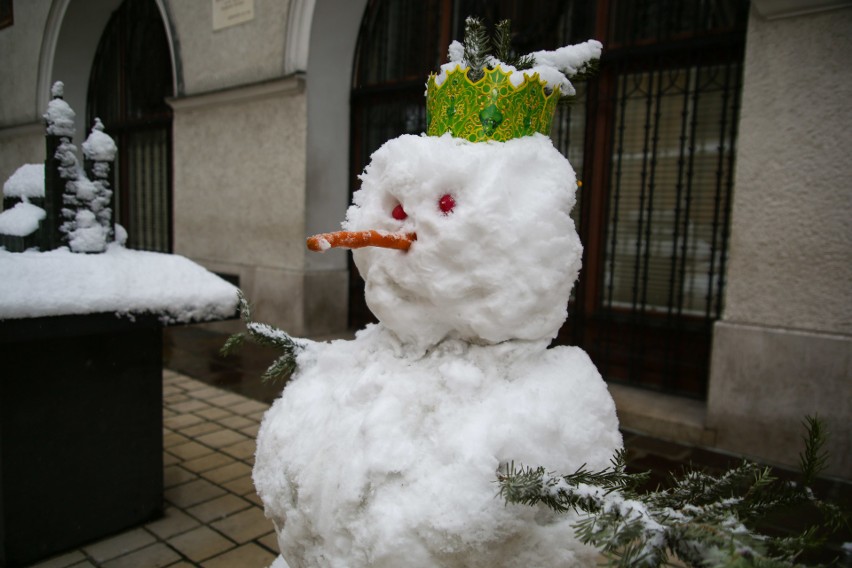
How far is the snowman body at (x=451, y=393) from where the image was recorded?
3.87ft

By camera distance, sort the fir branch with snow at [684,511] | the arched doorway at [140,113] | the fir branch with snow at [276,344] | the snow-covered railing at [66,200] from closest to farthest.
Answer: the fir branch with snow at [684,511]
the fir branch with snow at [276,344]
the snow-covered railing at [66,200]
the arched doorway at [140,113]

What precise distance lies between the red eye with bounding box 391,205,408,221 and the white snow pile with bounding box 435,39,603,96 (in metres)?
0.34

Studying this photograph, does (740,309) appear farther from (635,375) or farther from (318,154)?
(318,154)

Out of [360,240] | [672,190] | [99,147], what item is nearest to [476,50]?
[360,240]

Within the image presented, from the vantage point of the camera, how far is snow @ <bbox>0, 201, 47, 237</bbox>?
255 cm

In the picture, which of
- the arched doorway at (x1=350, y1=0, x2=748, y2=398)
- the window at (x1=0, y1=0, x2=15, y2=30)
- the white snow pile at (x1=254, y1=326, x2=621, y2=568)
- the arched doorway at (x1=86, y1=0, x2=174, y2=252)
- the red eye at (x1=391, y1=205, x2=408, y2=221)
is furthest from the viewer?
the window at (x1=0, y1=0, x2=15, y2=30)

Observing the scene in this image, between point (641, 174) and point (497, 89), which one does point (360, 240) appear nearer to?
point (497, 89)

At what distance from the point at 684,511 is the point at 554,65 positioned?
107cm

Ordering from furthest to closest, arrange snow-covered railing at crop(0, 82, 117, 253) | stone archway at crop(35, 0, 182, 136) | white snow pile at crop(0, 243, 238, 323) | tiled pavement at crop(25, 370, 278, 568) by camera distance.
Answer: stone archway at crop(35, 0, 182, 136) → snow-covered railing at crop(0, 82, 117, 253) → tiled pavement at crop(25, 370, 278, 568) → white snow pile at crop(0, 243, 238, 323)

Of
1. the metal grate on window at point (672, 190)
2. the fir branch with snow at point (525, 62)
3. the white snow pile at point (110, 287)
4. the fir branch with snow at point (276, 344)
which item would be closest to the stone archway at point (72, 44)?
the white snow pile at point (110, 287)

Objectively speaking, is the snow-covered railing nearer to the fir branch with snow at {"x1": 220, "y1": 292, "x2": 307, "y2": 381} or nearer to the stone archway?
the fir branch with snow at {"x1": 220, "y1": 292, "x2": 307, "y2": 381}

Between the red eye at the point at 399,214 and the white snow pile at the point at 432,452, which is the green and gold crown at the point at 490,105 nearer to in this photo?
the red eye at the point at 399,214

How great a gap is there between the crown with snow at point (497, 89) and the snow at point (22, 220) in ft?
6.81

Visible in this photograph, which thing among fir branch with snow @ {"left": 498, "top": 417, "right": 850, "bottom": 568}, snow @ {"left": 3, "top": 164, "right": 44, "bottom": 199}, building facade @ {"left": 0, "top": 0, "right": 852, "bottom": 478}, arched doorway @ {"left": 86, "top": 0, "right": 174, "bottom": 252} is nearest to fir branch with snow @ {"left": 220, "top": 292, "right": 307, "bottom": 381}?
fir branch with snow @ {"left": 498, "top": 417, "right": 850, "bottom": 568}
